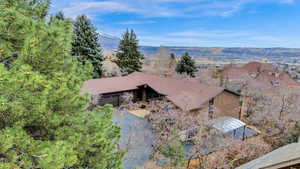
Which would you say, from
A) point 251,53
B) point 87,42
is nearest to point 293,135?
point 87,42

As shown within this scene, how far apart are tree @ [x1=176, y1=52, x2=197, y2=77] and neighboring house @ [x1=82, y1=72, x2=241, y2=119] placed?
9104mm

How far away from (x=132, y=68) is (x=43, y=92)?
3354cm

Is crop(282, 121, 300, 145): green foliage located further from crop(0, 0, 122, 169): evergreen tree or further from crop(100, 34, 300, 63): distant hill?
crop(100, 34, 300, 63): distant hill

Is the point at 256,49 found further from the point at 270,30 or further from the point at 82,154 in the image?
the point at 82,154

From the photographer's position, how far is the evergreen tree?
3779 millimetres

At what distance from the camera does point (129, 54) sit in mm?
36719

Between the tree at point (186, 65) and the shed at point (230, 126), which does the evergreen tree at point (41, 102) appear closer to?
the shed at point (230, 126)

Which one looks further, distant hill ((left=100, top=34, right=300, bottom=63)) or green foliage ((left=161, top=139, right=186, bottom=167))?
distant hill ((left=100, top=34, right=300, bottom=63))

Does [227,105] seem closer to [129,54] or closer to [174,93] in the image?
[174,93]

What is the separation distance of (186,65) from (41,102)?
3414 cm

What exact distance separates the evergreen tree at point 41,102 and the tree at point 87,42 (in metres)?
25.1

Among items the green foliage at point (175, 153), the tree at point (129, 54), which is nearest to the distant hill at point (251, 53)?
the tree at point (129, 54)

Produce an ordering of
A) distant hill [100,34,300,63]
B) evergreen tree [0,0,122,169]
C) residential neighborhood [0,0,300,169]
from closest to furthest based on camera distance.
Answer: evergreen tree [0,0,122,169]
residential neighborhood [0,0,300,169]
distant hill [100,34,300,63]

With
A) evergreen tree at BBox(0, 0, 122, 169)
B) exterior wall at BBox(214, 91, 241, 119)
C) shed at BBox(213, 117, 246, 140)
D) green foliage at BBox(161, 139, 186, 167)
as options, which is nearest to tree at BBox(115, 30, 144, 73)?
exterior wall at BBox(214, 91, 241, 119)
